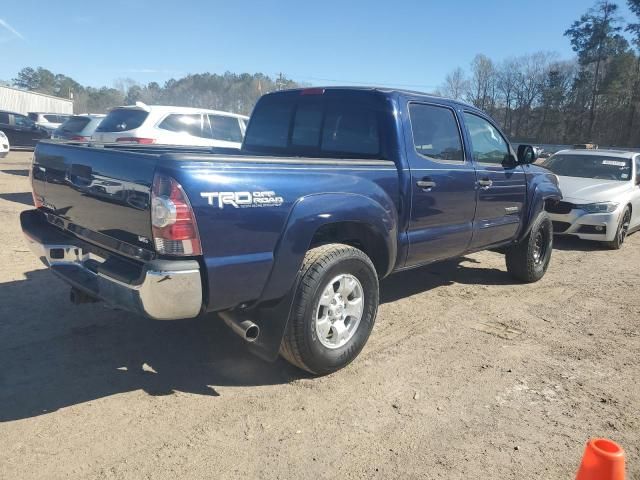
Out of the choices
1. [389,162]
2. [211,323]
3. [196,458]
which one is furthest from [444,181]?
[196,458]

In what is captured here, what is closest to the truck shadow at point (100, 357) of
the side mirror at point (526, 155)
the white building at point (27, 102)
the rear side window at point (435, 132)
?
the rear side window at point (435, 132)

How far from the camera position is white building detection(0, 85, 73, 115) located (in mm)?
43656

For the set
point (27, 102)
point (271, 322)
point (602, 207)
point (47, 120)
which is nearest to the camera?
point (271, 322)

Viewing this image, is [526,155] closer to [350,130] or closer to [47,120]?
[350,130]

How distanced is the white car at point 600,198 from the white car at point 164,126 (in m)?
Answer: 5.83

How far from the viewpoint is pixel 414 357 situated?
12.8 feet

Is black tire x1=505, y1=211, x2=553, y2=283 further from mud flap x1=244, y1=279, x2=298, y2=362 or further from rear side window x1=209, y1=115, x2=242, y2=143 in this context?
rear side window x1=209, y1=115, x2=242, y2=143

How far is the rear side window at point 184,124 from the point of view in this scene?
917 cm

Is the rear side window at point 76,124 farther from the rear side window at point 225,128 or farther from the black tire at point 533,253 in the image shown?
the black tire at point 533,253

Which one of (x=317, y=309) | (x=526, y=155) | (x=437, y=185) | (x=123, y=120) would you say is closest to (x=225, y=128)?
(x=123, y=120)

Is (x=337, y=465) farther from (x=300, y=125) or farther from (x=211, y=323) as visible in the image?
(x=300, y=125)

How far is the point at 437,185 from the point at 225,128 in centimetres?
680

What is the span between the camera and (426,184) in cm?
409

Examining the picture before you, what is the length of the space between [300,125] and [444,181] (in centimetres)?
137
